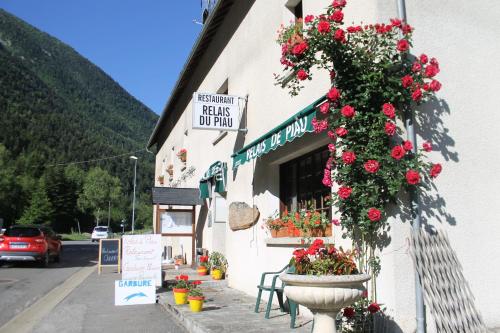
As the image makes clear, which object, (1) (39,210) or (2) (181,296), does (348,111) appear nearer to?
(2) (181,296)

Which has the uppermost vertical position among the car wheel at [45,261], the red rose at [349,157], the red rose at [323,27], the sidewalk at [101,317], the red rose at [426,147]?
the red rose at [323,27]

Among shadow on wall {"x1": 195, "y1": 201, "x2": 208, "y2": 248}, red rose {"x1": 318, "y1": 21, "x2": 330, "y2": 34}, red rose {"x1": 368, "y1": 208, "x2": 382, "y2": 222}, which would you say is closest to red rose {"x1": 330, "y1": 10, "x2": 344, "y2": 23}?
red rose {"x1": 318, "y1": 21, "x2": 330, "y2": 34}

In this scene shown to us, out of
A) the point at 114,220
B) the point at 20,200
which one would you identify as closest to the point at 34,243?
the point at 20,200

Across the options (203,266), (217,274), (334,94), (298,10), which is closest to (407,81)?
(334,94)

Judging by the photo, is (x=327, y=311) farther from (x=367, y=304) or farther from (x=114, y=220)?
(x=114, y=220)

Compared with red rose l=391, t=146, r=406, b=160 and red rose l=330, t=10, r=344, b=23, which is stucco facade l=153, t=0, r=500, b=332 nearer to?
red rose l=330, t=10, r=344, b=23

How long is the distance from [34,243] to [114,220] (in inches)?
3098

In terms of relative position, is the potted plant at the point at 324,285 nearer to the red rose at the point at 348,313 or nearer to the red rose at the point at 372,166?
the red rose at the point at 348,313

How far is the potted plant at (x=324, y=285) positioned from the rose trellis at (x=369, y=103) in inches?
30.6

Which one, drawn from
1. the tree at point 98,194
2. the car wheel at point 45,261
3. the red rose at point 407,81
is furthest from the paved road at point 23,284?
the tree at point 98,194

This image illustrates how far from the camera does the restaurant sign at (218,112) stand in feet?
32.6

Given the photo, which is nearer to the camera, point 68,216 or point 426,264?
point 426,264

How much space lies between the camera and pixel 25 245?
56.3ft

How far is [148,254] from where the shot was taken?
Answer: 10117mm
